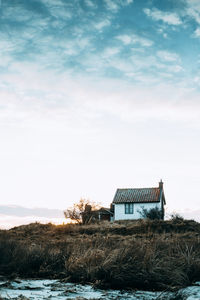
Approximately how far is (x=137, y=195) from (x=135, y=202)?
3.78 feet

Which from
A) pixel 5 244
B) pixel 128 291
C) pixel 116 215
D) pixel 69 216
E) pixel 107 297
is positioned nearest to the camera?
pixel 107 297

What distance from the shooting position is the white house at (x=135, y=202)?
3603 cm

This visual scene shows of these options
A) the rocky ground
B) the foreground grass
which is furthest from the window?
the rocky ground

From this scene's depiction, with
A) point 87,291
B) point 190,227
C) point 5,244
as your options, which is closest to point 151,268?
point 87,291

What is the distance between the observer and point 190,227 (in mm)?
23750

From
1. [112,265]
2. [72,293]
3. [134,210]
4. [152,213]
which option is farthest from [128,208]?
[72,293]

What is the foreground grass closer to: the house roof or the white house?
the white house

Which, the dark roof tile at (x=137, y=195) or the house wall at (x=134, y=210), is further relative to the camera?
the dark roof tile at (x=137, y=195)

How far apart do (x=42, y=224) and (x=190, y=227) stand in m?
12.7

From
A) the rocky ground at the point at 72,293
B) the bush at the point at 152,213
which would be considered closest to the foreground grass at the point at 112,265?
the rocky ground at the point at 72,293

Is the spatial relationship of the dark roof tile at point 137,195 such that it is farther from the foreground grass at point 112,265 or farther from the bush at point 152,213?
the foreground grass at point 112,265

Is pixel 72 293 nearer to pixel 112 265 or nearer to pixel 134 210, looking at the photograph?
pixel 112 265

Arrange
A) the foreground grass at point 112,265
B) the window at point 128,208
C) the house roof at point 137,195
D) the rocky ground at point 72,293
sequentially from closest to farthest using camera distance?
the rocky ground at point 72,293
the foreground grass at point 112,265
the house roof at point 137,195
the window at point 128,208

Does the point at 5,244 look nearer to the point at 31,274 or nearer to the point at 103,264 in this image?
the point at 31,274
